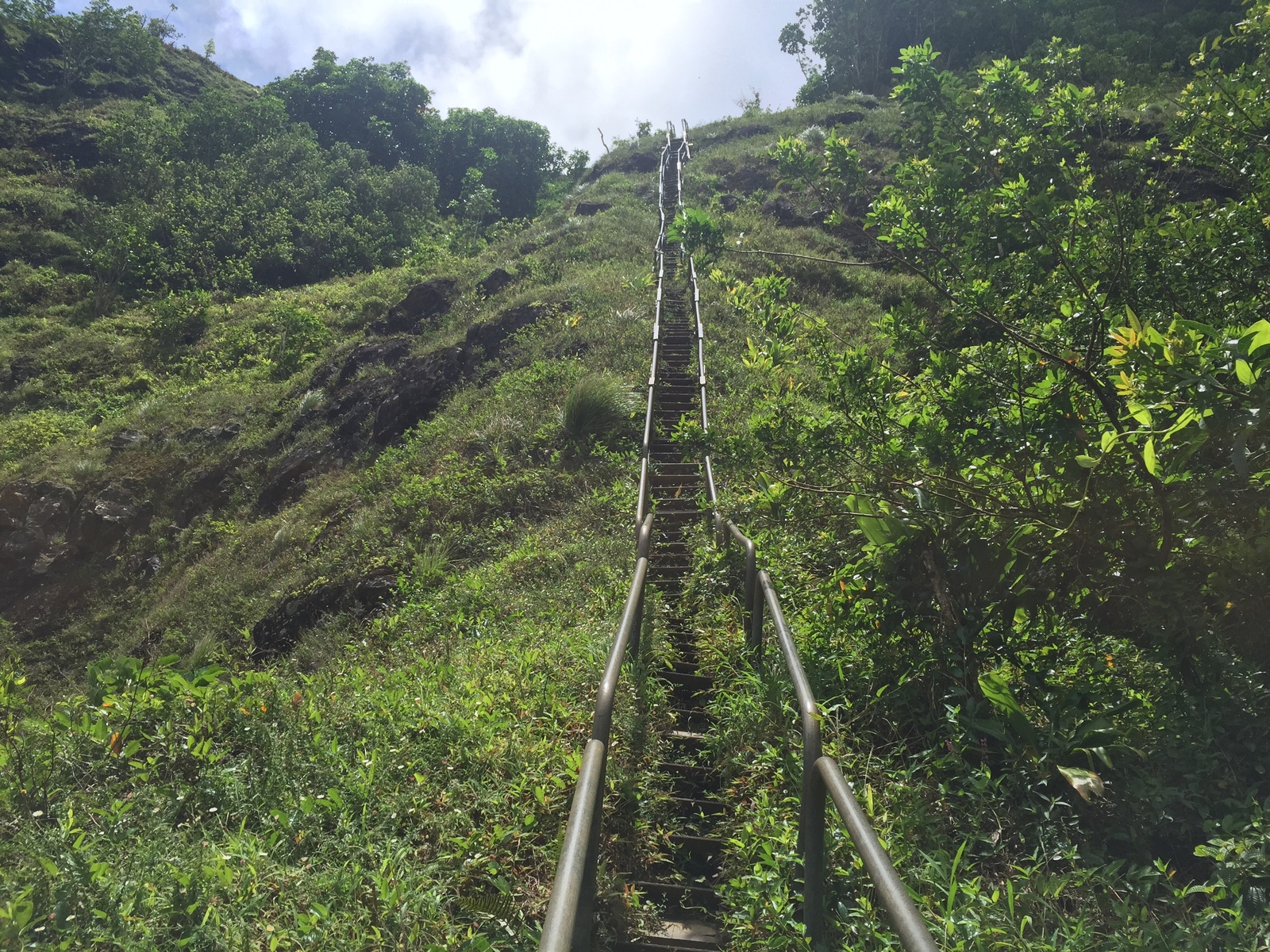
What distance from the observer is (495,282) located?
22641mm

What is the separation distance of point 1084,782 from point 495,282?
21.9m

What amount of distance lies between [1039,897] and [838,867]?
0.69 metres

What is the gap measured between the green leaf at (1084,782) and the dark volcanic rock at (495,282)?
21.2 m

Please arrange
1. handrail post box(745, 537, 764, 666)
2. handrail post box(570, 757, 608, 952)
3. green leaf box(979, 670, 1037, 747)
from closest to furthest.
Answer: handrail post box(570, 757, 608, 952), green leaf box(979, 670, 1037, 747), handrail post box(745, 537, 764, 666)

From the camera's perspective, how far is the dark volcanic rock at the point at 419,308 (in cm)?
2255

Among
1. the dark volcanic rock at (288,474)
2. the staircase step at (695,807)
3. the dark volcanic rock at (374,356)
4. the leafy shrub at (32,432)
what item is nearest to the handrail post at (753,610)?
the staircase step at (695,807)

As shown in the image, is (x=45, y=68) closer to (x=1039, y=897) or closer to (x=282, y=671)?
(x=282, y=671)

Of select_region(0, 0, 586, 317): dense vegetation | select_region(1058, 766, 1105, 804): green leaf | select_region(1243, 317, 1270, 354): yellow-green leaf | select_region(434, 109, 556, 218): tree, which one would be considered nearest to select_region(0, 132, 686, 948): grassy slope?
select_region(1058, 766, 1105, 804): green leaf

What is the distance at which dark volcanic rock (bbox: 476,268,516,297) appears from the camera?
73.0ft

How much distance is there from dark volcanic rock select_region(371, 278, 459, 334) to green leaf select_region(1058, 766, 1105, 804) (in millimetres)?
21468

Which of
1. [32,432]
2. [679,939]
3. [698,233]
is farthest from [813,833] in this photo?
[32,432]

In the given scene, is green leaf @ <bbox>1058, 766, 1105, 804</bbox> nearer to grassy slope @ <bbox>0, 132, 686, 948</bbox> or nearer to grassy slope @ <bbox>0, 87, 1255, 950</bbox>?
grassy slope @ <bbox>0, 87, 1255, 950</bbox>

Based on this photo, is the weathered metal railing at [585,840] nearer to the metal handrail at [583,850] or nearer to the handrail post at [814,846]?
the metal handrail at [583,850]

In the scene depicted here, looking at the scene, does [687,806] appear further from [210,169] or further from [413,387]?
[210,169]
